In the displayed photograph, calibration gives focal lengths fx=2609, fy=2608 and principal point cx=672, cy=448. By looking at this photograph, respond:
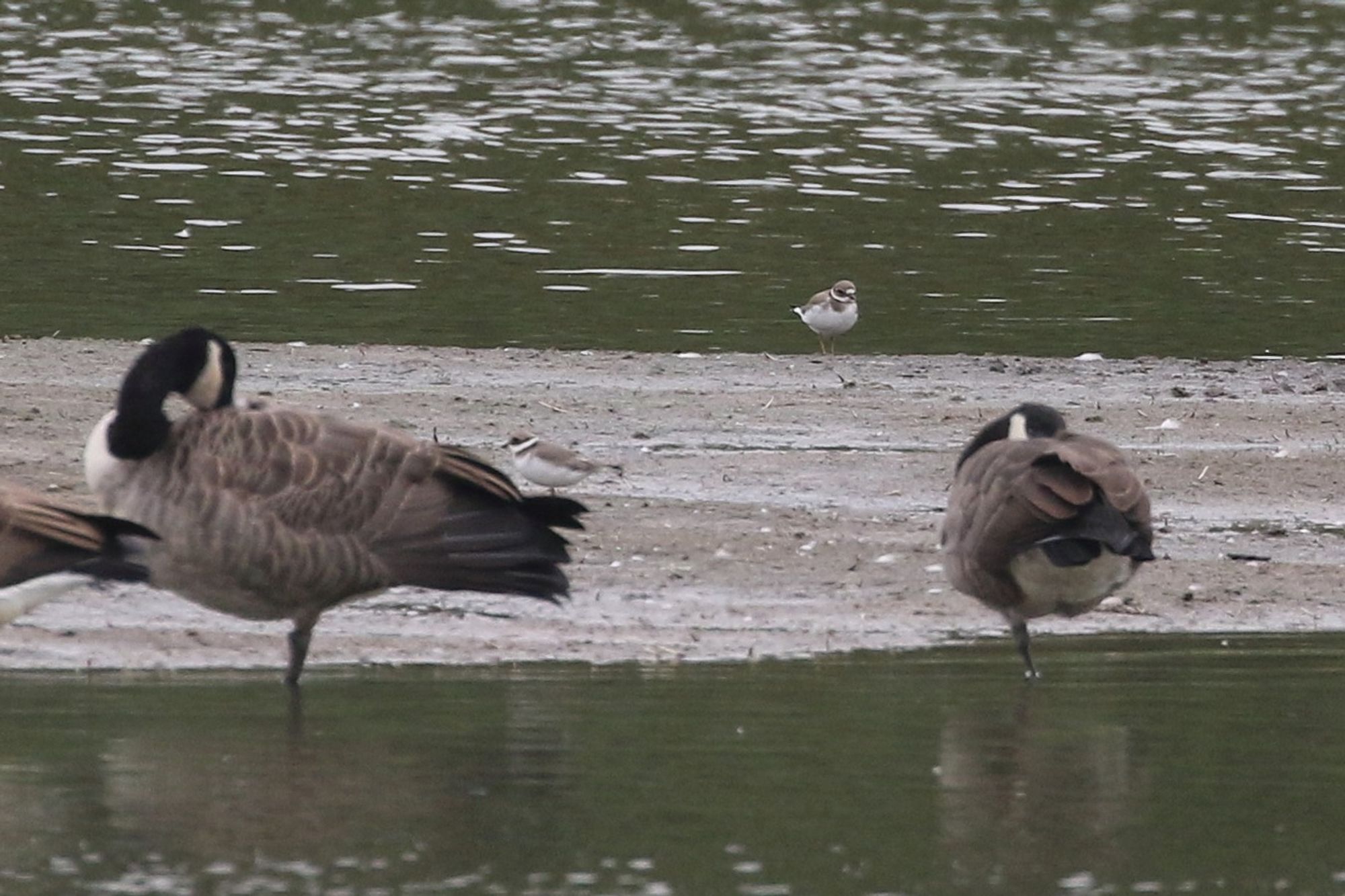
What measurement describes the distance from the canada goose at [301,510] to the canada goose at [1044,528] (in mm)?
1515

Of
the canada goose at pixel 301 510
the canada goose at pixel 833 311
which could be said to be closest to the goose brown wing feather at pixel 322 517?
the canada goose at pixel 301 510

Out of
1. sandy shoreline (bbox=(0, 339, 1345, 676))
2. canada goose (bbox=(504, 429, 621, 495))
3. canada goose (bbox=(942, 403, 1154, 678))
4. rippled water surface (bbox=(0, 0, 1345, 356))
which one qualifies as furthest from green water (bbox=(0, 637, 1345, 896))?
rippled water surface (bbox=(0, 0, 1345, 356))

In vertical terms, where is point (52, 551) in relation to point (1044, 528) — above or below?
above

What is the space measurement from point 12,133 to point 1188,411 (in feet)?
58.4

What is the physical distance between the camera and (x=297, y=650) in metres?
9.52

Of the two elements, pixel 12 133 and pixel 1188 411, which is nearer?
pixel 1188 411

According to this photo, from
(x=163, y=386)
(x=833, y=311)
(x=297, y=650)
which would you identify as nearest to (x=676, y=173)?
(x=833, y=311)

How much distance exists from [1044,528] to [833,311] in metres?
8.75

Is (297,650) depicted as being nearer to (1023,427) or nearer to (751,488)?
(1023,427)

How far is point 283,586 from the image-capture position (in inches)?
370

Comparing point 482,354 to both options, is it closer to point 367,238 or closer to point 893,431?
point 893,431

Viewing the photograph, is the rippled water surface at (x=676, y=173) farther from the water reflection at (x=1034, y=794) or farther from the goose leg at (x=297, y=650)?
the water reflection at (x=1034, y=794)

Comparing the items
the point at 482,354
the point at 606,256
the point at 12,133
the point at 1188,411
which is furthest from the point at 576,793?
the point at 12,133

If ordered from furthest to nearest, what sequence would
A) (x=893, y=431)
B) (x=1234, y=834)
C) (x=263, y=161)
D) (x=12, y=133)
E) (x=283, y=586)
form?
(x=12, y=133) < (x=263, y=161) < (x=893, y=431) < (x=283, y=586) < (x=1234, y=834)
